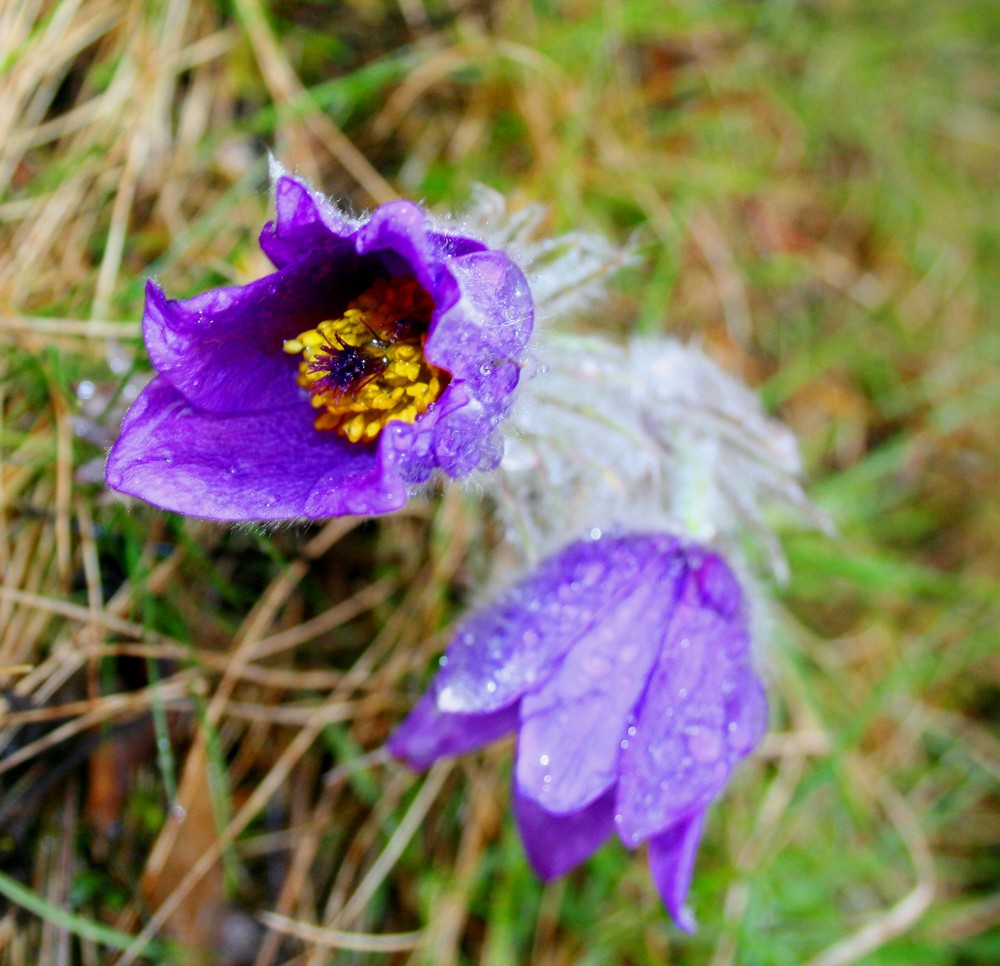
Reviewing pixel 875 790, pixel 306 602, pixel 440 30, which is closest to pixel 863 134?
pixel 440 30

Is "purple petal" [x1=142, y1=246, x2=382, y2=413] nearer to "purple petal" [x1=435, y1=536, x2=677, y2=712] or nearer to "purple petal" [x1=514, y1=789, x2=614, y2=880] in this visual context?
"purple petal" [x1=435, y1=536, x2=677, y2=712]

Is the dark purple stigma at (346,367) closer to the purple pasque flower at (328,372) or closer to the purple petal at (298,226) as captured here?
the purple pasque flower at (328,372)

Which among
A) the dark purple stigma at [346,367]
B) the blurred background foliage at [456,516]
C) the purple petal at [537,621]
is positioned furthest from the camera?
the blurred background foliage at [456,516]

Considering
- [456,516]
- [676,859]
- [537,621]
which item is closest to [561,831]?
[676,859]

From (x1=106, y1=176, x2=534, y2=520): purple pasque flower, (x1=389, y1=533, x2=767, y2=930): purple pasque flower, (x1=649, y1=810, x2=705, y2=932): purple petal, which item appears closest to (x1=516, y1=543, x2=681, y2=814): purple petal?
(x1=389, y1=533, x2=767, y2=930): purple pasque flower

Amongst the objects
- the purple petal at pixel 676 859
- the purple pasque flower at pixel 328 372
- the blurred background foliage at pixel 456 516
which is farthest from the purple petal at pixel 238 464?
the purple petal at pixel 676 859

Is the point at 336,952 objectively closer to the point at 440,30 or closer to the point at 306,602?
the point at 306,602

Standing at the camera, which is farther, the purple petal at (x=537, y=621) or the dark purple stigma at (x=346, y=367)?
the purple petal at (x=537, y=621)
